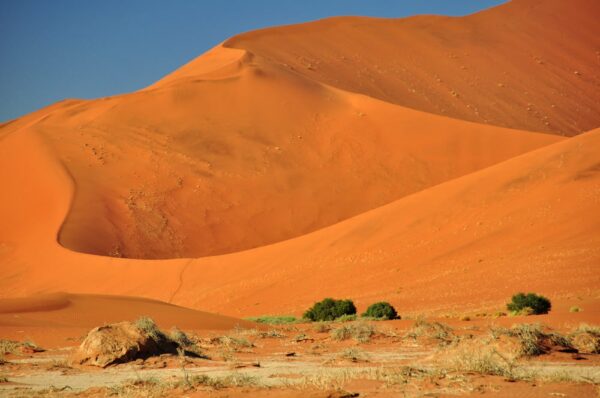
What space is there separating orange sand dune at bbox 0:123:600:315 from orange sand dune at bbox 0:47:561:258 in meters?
4.79

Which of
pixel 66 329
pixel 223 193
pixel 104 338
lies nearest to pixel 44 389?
pixel 104 338

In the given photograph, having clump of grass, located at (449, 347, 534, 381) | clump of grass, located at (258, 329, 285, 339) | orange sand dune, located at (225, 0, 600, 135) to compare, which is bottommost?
clump of grass, located at (449, 347, 534, 381)

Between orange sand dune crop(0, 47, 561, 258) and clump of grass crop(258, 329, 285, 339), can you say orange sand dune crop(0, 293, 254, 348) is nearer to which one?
clump of grass crop(258, 329, 285, 339)

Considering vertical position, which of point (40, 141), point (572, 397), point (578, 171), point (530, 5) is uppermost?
point (530, 5)

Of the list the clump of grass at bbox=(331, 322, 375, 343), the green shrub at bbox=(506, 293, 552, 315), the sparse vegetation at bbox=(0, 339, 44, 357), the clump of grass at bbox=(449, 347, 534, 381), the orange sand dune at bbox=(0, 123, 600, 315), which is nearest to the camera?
the clump of grass at bbox=(449, 347, 534, 381)

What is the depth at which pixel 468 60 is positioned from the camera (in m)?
82.4

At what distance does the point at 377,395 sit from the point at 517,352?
13.6ft

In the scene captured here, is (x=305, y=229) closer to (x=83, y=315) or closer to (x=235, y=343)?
(x=83, y=315)

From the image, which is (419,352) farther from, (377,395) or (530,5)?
(530,5)

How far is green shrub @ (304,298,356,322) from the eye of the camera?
25406mm

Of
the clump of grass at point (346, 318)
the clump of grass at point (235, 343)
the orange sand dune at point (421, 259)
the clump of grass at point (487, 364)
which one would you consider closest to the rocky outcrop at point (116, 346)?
the clump of grass at point (235, 343)

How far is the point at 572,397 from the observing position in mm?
9781

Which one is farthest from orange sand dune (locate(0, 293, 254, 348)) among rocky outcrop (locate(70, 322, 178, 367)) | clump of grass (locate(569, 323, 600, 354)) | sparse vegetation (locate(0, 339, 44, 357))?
clump of grass (locate(569, 323, 600, 354))

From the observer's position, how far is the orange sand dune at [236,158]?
44.6 metres
